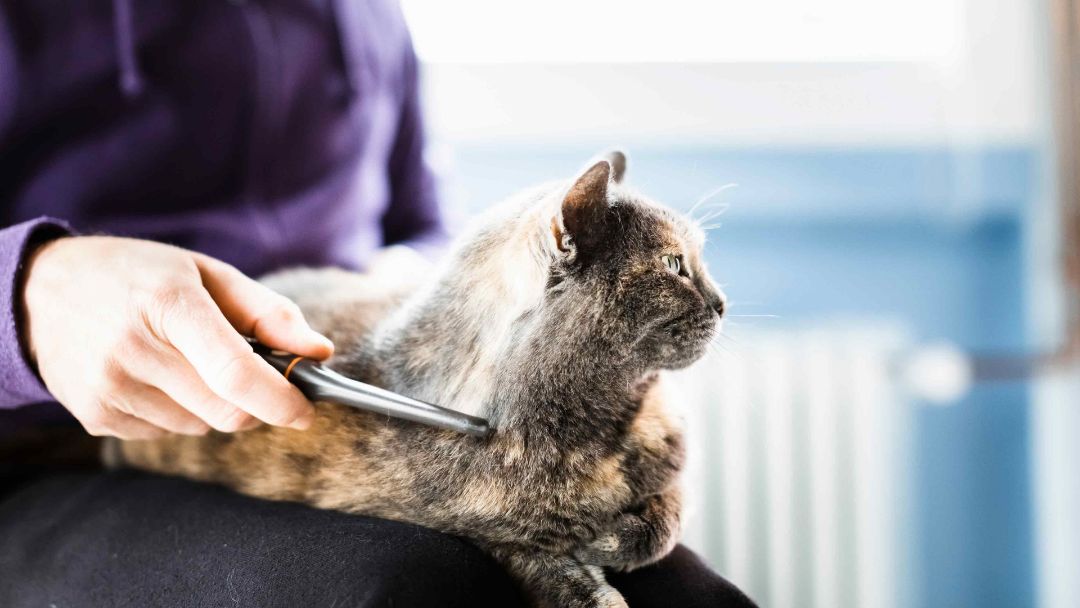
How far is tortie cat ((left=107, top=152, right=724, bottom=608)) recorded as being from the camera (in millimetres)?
600

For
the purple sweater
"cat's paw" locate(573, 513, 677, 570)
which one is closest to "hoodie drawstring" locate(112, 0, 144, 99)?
the purple sweater

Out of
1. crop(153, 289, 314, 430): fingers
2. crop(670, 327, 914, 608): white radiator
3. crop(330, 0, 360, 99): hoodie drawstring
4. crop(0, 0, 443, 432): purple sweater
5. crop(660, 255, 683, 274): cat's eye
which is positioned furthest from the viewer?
crop(670, 327, 914, 608): white radiator

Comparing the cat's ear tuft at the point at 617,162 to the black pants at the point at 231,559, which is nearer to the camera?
the black pants at the point at 231,559

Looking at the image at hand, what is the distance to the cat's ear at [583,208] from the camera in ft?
1.93

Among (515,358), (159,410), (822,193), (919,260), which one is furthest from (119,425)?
(919,260)

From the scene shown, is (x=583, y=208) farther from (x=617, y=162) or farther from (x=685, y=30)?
(x=685, y=30)

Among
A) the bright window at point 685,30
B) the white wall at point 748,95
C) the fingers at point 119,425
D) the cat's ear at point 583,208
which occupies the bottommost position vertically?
the fingers at point 119,425

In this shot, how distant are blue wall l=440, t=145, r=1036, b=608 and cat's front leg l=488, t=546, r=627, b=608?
3.63 ft

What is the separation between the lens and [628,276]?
63cm

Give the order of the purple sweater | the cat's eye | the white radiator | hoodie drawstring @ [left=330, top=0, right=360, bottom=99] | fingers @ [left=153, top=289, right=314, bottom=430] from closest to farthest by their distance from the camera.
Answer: fingers @ [left=153, top=289, right=314, bottom=430]
the cat's eye
the purple sweater
hoodie drawstring @ [left=330, top=0, right=360, bottom=99]
the white radiator

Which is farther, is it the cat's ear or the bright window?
the bright window


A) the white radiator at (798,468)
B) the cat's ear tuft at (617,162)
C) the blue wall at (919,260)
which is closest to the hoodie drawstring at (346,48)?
the cat's ear tuft at (617,162)

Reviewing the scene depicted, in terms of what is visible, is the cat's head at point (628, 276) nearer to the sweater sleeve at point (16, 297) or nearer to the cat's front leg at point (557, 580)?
the cat's front leg at point (557, 580)

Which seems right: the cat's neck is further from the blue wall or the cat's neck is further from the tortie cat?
the blue wall
